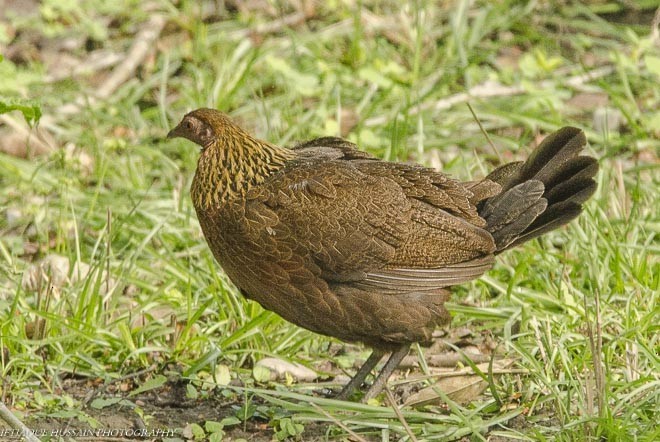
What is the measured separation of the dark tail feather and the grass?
1.28 ft

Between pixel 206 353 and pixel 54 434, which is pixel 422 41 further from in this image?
pixel 54 434

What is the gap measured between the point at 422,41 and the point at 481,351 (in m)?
3.39

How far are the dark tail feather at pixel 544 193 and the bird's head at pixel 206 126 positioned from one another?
114 cm

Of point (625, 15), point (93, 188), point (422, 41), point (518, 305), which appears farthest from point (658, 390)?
point (625, 15)

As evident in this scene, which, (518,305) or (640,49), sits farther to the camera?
(640,49)

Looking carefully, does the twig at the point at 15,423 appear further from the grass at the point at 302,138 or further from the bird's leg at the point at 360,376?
the bird's leg at the point at 360,376

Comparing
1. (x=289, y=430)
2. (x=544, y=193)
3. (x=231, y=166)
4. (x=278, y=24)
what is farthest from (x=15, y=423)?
(x=278, y=24)

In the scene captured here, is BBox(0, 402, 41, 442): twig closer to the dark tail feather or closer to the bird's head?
the bird's head

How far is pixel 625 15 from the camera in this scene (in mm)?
8281

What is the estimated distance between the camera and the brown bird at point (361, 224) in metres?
4.05

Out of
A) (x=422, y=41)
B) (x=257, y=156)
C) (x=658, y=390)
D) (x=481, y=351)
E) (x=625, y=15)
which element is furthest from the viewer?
(x=625, y=15)

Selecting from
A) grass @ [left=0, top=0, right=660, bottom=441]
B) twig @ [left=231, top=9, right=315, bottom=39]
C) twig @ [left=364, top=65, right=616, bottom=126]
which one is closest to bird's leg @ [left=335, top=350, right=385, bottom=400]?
grass @ [left=0, top=0, right=660, bottom=441]

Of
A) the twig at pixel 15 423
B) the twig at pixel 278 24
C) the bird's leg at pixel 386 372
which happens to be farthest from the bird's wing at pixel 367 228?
the twig at pixel 278 24

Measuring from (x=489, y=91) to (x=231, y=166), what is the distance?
344 centimetres
